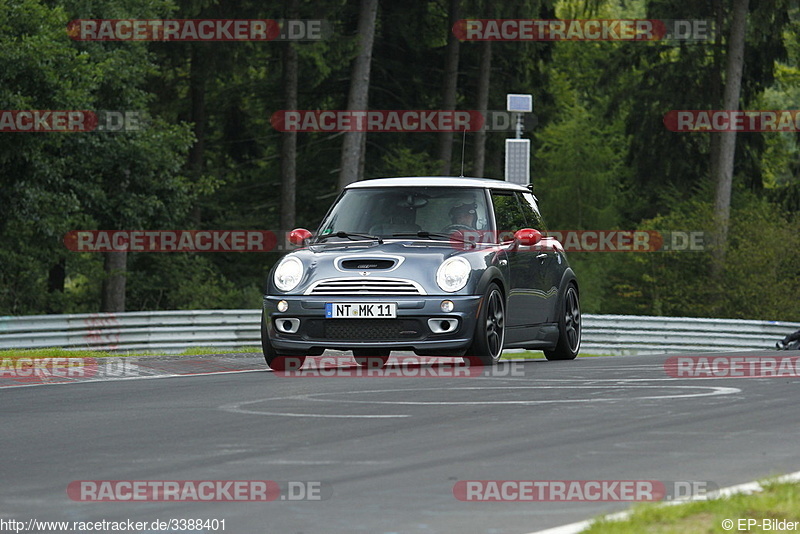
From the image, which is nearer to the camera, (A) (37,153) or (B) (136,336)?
(B) (136,336)

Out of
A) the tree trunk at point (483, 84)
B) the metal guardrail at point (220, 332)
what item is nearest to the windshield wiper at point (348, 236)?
the metal guardrail at point (220, 332)

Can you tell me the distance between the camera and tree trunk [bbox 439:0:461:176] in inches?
1938

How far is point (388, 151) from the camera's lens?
51.1 meters

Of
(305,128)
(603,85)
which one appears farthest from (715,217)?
(305,128)

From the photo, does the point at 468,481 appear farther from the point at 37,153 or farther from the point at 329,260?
the point at 37,153

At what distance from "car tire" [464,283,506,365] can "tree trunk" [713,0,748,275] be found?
30814 mm

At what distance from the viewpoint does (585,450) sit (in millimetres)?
8016

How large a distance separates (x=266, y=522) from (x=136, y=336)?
19.1m

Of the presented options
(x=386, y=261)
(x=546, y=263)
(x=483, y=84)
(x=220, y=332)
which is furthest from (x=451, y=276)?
(x=483, y=84)

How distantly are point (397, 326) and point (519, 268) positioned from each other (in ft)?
6.70

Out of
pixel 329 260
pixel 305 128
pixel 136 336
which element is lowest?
pixel 136 336

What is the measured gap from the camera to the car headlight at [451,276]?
12.9 m

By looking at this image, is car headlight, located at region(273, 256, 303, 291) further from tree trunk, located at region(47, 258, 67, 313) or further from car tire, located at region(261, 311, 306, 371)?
tree trunk, located at region(47, 258, 67, 313)

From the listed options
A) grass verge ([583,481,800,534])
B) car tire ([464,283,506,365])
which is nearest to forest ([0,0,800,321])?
car tire ([464,283,506,365])
